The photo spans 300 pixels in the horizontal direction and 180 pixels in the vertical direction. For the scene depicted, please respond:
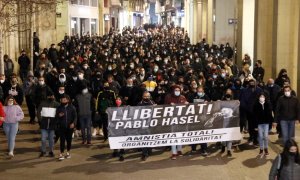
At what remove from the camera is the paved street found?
12.2 m

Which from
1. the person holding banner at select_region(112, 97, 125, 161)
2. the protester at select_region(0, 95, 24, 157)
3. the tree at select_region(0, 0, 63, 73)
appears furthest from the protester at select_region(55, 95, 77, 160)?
the tree at select_region(0, 0, 63, 73)

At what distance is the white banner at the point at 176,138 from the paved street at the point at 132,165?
35 cm

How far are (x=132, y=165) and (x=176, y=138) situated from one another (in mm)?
1425

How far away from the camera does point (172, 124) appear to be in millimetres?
13891

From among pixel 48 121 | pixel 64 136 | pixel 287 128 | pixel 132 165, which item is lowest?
pixel 132 165

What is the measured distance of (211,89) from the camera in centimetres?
1680

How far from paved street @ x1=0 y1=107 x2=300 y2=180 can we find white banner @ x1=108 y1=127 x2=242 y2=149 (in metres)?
0.35

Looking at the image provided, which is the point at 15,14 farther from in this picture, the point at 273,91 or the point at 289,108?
the point at 289,108

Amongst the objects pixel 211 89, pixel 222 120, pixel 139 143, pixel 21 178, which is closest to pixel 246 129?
pixel 211 89

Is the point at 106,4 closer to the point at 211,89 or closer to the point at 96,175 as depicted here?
the point at 211,89

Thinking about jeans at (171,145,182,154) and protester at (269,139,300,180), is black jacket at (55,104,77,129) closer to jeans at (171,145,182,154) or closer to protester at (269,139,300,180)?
jeans at (171,145,182,154)

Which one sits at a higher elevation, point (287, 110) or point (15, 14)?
point (15, 14)

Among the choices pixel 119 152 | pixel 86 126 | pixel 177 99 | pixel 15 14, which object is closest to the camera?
pixel 119 152

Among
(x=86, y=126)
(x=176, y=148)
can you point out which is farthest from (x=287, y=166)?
(x=86, y=126)
